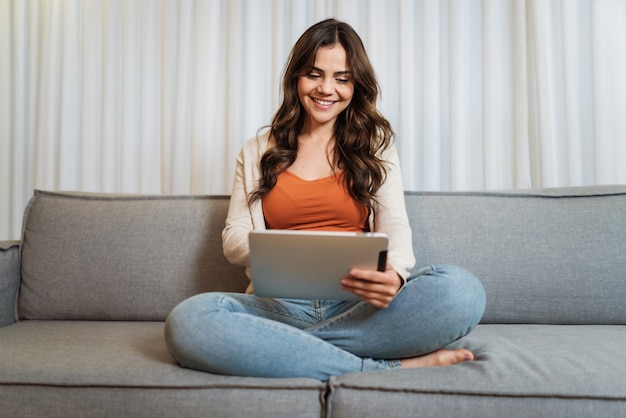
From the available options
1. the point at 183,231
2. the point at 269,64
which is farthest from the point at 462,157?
the point at 183,231

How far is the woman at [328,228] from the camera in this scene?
1256mm

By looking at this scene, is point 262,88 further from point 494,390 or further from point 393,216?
point 494,390

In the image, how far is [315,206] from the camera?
164 cm

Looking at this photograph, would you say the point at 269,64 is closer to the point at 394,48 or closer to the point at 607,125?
the point at 394,48

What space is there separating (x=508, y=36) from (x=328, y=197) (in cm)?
127

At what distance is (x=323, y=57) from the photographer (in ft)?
5.51

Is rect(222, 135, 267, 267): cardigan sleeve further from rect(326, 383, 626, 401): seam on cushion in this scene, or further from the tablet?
rect(326, 383, 626, 401): seam on cushion

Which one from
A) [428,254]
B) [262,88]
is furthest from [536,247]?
[262,88]

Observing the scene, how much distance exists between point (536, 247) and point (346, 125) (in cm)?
64

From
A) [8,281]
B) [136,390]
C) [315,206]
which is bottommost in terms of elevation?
[136,390]

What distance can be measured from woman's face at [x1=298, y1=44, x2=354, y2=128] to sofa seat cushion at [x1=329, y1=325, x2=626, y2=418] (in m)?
0.77

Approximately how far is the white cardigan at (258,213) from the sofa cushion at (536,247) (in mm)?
198

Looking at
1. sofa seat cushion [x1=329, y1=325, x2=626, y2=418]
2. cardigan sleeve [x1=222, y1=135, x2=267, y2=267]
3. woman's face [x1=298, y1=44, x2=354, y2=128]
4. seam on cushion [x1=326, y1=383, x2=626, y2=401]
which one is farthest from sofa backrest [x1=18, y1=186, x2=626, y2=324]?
seam on cushion [x1=326, y1=383, x2=626, y2=401]

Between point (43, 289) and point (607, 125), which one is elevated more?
point (607, 125)
